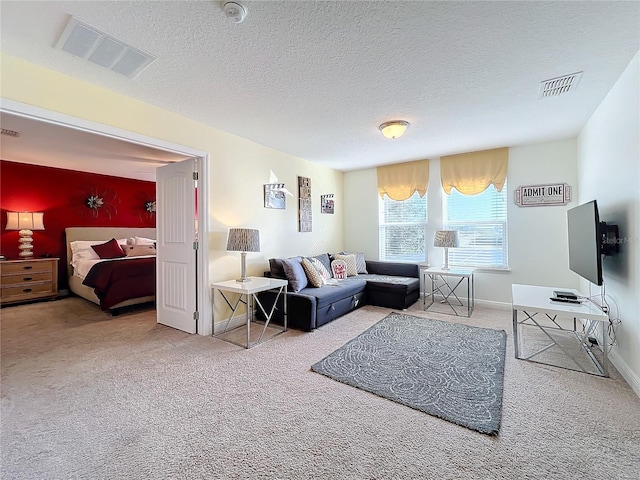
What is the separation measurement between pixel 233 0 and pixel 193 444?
2.39 metres

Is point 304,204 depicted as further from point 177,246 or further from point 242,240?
point 177,246

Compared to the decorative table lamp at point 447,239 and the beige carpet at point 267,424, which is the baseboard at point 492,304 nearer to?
the decorative table lamp at point 447,239

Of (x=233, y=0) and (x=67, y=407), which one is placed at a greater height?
(x=233, y=0)

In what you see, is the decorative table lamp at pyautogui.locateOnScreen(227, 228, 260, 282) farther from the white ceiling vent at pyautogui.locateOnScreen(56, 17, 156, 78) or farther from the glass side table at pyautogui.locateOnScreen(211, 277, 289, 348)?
the white ceiling vent at pyautogui.locateOnScreen(56, 17, 156, 78)

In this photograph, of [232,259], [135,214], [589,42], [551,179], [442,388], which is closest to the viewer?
[589,42]

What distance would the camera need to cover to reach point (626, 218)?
2.24 m

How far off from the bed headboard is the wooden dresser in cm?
37

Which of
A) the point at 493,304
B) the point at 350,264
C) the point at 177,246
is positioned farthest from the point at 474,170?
the point at 177,246

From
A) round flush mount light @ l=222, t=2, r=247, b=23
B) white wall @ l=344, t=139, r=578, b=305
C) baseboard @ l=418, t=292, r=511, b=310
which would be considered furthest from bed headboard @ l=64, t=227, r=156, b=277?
baseboard @ l=418, t=292, r=511, b=310

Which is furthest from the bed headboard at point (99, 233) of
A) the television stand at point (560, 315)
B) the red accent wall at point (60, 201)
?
the television stand at point (560, 315)

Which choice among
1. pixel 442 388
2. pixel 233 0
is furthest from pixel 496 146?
pixel 233 0

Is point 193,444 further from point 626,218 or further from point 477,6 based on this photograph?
point 626,218

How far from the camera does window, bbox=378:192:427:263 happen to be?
4.96 meters

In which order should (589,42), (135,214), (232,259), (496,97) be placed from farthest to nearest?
(135,214)
(232,259)
(496,97)
(589,42)
